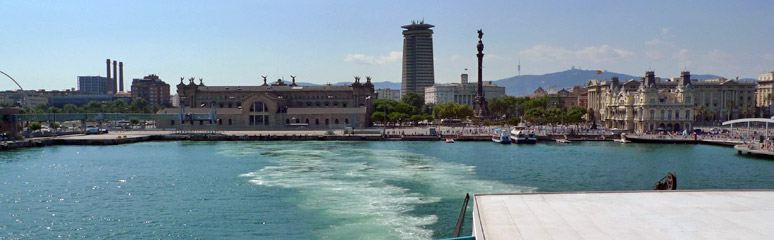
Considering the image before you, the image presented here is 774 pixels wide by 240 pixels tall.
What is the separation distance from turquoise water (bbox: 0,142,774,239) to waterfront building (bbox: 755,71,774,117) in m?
73.6

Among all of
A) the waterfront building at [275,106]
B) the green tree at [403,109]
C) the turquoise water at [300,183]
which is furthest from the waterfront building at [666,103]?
the waterfront building at [275,106]

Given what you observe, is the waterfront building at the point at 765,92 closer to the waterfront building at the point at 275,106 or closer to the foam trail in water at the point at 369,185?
the waterfront building at the point at 275,106

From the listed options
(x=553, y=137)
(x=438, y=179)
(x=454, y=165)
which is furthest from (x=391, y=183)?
(x=553, y=137)

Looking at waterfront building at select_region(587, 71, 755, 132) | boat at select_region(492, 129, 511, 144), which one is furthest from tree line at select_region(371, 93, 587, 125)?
boat at select_region(492, 129, 511, 144)

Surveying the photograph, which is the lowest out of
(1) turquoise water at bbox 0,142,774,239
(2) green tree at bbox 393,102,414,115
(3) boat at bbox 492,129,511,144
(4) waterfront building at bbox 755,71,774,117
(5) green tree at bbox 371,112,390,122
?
(1) turquoise water at bbox 0,142,774,239

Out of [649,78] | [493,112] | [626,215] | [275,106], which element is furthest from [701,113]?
[626,215]

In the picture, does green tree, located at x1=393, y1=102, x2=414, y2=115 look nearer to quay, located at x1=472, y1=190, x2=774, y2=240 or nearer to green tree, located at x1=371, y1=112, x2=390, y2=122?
green tree, located at x1=371, y1=112, x2=390, y2=122

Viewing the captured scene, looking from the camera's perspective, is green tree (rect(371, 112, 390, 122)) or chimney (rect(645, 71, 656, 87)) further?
green tree (rect(371, 112, 390, 122))

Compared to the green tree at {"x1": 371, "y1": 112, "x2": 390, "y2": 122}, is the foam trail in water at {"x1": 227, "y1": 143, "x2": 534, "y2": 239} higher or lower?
lower

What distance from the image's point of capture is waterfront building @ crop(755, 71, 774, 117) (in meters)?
127

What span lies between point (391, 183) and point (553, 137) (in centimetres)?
4689

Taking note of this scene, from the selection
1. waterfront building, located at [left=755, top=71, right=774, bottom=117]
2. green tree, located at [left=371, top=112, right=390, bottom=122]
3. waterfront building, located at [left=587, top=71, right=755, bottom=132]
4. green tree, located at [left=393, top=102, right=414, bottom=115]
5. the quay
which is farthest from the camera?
waterfront building, located at [left=755, top=71, right=774, bottom=117]

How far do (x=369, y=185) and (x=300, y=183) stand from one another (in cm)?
465

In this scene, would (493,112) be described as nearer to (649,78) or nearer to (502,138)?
(649,78)
